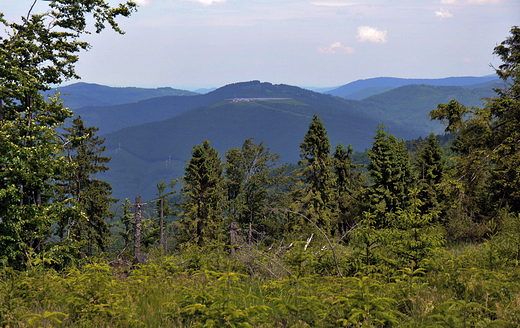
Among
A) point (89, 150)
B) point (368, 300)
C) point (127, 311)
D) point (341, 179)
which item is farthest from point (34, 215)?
point (341, 179)

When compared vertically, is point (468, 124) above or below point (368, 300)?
above

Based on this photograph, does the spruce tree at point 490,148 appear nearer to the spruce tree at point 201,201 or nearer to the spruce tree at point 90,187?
the spruce tree at point 201,201

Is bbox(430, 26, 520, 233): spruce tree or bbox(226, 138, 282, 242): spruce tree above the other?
bbox(430, 26, 520, 233): spruce tree

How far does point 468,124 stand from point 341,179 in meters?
23.9

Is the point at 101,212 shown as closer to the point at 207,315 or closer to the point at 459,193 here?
the point at 459,193

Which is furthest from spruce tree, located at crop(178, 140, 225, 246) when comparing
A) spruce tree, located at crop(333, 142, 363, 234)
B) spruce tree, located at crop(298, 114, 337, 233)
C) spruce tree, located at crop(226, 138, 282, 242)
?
spruce tree, located at crop(333, 142, 363, 234)

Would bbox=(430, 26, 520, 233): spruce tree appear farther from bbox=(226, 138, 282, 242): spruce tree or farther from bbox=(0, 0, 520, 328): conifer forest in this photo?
bbox=(226, 138, 282, 242): spruce tree

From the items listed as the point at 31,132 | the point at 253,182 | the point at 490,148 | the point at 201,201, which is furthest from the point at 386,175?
the point at 31,132

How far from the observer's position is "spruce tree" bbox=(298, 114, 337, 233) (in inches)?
1195

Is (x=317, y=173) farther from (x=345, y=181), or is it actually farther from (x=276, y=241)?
(x=276, y=241)

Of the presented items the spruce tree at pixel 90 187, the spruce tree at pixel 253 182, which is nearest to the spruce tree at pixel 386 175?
the spruce tree at pixel 253 182

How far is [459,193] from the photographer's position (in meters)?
14.3

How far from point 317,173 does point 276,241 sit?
19153 mm

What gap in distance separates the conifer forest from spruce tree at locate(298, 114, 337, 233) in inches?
5.4
